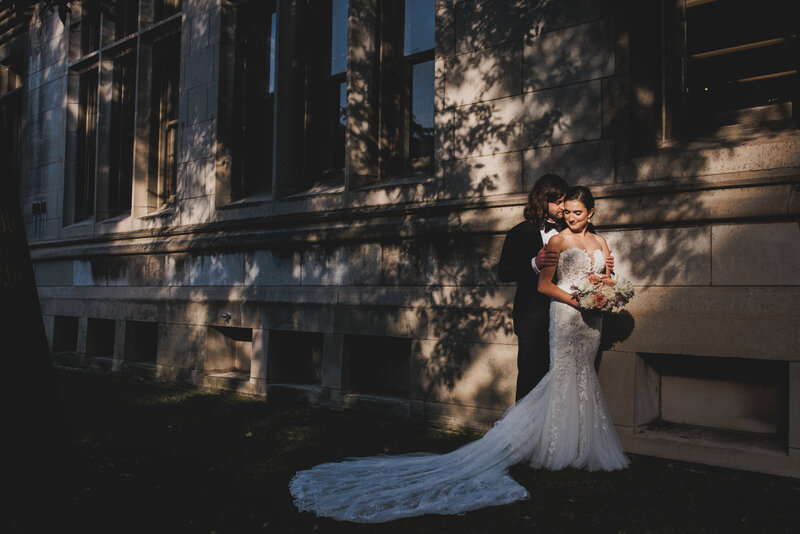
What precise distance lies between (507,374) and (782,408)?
7.88 feet

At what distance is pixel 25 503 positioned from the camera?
14.8ft

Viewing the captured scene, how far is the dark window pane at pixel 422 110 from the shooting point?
824 cm

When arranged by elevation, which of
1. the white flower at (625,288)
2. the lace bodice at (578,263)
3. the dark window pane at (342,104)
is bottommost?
the white flower at (625,288)

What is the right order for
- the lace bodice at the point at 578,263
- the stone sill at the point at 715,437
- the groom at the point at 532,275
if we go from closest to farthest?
1. the stone sill at the point at 715,437
2. the lace bodice at the point at 578,263
3. the groom at the point at 532,275

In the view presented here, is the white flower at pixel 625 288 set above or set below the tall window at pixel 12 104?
below

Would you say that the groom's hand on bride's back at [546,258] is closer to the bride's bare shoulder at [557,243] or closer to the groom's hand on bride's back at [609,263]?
the bride's bare shoulder at [557,243]

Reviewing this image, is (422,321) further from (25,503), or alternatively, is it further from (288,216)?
(25,503)

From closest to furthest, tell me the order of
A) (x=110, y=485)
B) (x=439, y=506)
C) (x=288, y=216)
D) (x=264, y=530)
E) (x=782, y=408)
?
(x=264, y=530)
(x=439, y=506)
(x=110, y=485)
(x=782, y=408)
(x=288, y=216)

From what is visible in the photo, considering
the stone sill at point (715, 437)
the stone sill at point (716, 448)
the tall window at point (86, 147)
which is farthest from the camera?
the tall window at point (86, 147)

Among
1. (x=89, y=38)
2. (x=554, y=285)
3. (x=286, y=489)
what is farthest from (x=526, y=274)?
(x=89, y=38)

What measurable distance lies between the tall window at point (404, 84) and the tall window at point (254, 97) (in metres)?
2.52

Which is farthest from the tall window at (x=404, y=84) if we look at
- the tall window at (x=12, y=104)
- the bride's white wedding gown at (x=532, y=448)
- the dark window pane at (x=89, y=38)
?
the tall window at (x=12, y=104)

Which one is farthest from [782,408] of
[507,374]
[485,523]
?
[485,523]

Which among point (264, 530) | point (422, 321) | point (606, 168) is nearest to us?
point (264, 530)
